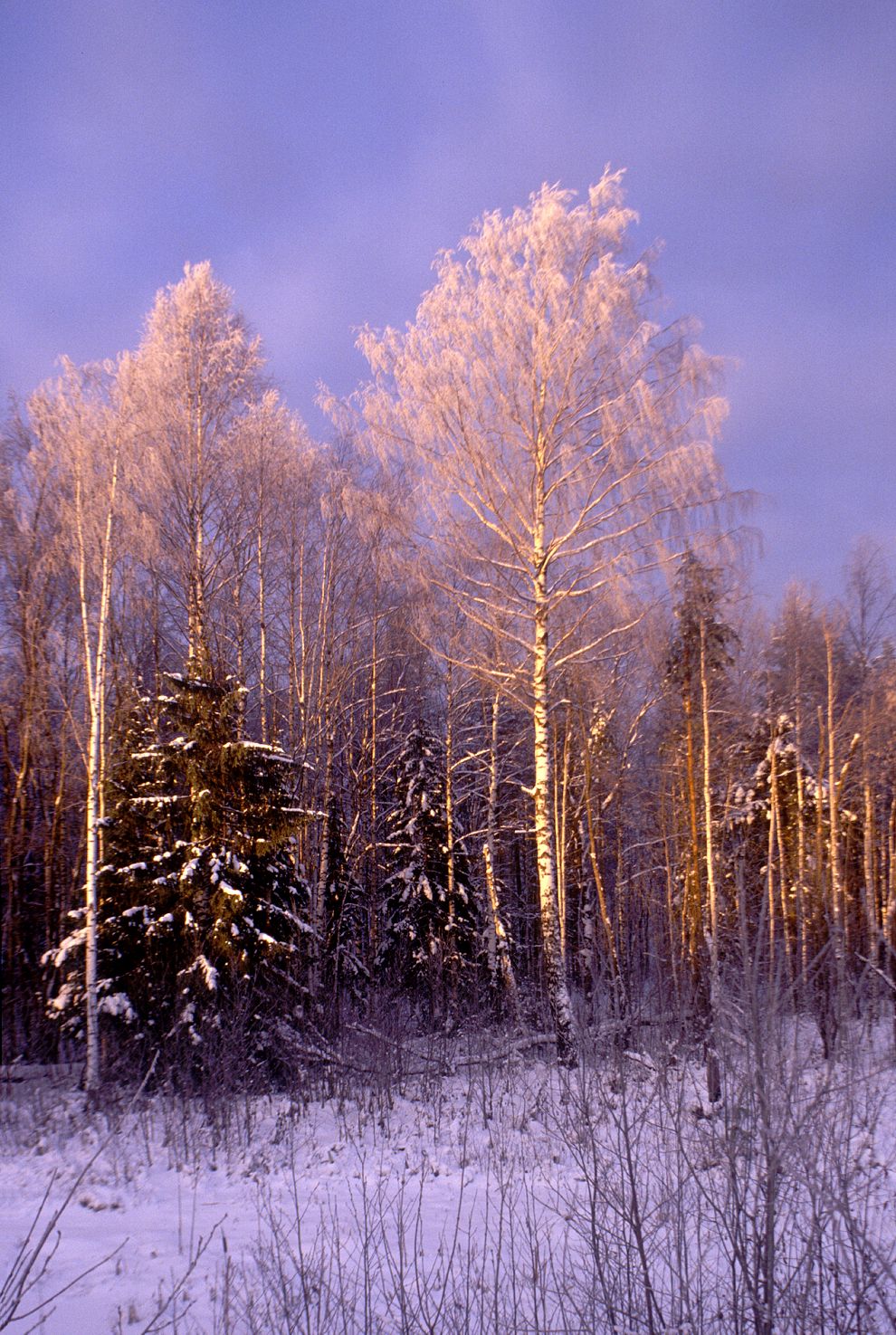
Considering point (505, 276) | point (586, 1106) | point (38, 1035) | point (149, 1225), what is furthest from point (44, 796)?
point (586, 1106)

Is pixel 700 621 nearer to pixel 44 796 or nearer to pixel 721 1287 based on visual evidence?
pixel 721 1287

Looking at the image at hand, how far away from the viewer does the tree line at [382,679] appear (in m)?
12.2

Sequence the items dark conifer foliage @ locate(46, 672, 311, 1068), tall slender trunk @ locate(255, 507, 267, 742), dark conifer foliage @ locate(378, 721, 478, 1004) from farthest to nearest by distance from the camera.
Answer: dark conifer foliage @ locate(378, 721, 478, 1004)
tall slender trunk @ locate(255, 507, 267, 742)
dark conifer foliage @ locate(46, 672, 311, 1068)

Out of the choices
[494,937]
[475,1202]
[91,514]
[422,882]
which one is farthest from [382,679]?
[475,1202]

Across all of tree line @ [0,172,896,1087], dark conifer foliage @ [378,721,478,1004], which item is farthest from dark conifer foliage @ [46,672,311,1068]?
dark conifer foliage @ [378,721,478,1004]

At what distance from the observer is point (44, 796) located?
16594 millimetres

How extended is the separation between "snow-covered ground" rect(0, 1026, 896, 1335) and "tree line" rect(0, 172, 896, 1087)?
3.30ft

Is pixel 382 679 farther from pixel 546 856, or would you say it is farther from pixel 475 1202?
pixel 475 1202

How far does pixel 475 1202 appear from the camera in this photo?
7.20m

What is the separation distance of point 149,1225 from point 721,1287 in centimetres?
476

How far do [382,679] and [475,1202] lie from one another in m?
16.2

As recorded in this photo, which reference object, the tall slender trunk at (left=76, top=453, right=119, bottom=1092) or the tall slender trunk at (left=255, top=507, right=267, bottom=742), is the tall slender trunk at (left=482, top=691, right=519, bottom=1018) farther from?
the tall slender trunk at (left=76, top=453, right=119, bottom=1092)

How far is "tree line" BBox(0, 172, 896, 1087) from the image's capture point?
12.2 metres

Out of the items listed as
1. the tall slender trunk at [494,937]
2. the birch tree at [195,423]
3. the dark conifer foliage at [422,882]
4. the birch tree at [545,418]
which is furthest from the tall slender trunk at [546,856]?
the dark conifer foliage at [422,882]
